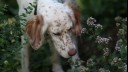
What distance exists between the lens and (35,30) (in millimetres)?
3777

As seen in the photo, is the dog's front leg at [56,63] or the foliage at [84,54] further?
the dog's front leg at [56,63]

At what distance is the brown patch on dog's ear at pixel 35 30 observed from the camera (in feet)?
12.3

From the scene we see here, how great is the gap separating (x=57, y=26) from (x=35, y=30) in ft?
0.51

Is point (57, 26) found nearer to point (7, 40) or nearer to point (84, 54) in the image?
point (7, 40)

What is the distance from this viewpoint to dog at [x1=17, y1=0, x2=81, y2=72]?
3736 millimetres

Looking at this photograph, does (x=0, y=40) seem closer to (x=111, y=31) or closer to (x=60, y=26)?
(x=60, y=26)

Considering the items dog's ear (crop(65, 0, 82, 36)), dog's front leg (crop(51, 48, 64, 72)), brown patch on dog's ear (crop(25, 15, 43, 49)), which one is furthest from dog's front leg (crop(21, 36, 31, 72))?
dog's ear (crop(65, 0, 82, 36))

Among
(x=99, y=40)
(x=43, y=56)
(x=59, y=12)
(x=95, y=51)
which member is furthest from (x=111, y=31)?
(x=59, y=12)

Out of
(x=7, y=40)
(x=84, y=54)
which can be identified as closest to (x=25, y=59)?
(x=7, y=40)

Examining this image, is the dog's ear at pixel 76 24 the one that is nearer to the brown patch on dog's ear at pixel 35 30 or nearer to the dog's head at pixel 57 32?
the dog's head at pixel 57 32

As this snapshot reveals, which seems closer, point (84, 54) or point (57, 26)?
point (57, 26)

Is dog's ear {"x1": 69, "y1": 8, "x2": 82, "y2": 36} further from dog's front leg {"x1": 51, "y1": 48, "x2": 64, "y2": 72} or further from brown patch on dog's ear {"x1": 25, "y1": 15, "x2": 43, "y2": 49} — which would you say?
dog's front leg {"x1": 51, "y1": 48, "x2": 64, "y2": 72}

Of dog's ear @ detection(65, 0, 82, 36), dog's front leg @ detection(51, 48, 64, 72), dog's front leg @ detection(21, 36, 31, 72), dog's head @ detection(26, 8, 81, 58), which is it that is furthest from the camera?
dog's front leg @ detection(51, 48, 64, 72)

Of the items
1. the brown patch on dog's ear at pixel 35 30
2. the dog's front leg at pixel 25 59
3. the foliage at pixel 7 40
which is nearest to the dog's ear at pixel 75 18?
the brown patch on dog's ear at pixel 35 30
